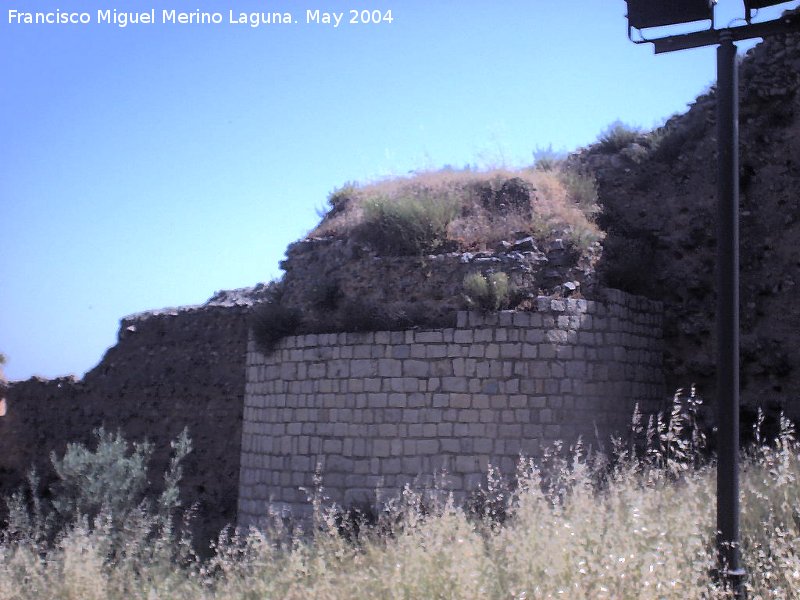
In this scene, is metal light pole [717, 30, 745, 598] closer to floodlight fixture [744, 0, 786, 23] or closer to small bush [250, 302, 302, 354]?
floodlight fixture [744, 0, 786, 23]

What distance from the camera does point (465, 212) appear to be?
1036 cm

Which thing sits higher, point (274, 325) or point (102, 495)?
point (274, 325)

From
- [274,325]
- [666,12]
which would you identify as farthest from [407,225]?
[666,12]

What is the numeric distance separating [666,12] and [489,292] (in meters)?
3.59

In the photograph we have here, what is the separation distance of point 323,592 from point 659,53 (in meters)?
4.23

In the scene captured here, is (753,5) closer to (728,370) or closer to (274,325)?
(728,370)

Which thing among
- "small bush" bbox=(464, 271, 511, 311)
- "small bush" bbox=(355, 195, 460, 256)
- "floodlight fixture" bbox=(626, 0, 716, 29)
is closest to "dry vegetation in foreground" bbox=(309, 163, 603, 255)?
"small bush" bbox=(355, 195, 460, 256)

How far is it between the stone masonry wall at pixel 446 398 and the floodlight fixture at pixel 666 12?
3.46m

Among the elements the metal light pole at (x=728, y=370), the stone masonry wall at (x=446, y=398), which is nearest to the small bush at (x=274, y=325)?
the stone masonry wall at (x=446, y=398)

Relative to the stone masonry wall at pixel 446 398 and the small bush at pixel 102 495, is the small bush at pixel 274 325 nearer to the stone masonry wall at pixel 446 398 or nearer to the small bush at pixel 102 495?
the stone masonry wall at pixel 446 398

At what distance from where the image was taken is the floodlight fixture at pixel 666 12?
5.81 meters

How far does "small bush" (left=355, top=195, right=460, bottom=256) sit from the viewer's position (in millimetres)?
9867

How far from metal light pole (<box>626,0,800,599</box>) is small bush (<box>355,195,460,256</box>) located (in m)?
4.20

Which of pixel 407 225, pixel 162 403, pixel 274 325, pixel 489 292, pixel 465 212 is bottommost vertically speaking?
pixel 162 403
